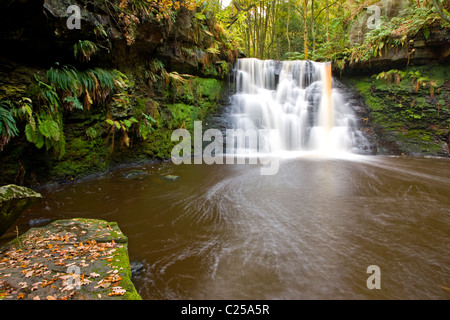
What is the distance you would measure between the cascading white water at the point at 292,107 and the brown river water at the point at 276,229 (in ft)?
13.8

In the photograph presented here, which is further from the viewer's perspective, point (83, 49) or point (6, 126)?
point (83, 49)

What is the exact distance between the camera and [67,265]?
2080mm

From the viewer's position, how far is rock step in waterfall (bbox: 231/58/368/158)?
34.1 feet

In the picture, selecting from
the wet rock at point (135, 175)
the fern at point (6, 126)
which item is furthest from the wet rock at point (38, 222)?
the wet rock at point (135, 175)

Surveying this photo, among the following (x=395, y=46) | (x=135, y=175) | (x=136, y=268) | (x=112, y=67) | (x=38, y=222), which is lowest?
(x=136, y=268)

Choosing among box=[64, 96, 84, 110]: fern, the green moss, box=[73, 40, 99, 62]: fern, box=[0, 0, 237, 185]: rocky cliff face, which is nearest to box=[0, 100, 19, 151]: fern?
box=[0, 0, 237, 185]: rocky cliff face

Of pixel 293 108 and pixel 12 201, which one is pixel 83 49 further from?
pixel 293 108

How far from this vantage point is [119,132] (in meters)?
6.85

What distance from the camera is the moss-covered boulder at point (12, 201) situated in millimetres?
2325

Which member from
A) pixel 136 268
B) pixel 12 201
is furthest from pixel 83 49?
pixel 136 268

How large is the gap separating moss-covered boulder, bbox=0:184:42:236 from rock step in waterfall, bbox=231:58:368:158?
8.53m

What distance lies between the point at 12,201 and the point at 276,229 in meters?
3.14
